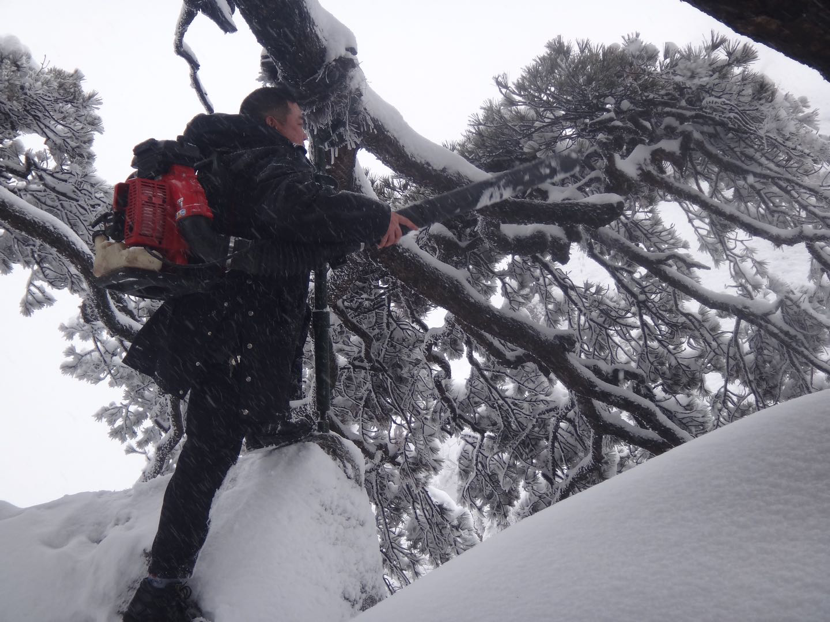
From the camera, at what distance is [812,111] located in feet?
15.6

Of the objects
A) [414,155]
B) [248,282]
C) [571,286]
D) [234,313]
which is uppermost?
[414,155]

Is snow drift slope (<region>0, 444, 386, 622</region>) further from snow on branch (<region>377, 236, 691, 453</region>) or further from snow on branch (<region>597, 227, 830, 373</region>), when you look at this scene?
snow on branch (<region>597, 227, 830, 373</region>)

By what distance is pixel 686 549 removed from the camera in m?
0.87

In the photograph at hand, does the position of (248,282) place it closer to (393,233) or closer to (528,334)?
(393,233)

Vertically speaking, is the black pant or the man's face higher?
the man's face

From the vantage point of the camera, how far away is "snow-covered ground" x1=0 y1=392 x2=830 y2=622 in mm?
779

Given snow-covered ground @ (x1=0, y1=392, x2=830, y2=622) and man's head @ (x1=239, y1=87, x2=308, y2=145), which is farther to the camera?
man's head @ (x1=239, y1=87, x2=308, y2=145)

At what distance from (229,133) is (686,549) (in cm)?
211

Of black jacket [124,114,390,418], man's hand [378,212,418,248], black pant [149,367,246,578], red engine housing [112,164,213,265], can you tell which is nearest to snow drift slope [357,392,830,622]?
black pant [149,367,246,578]

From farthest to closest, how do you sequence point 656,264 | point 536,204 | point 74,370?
point 74,370 < point 656,264 < point 536,204

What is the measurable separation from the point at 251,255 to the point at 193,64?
157 centimetres

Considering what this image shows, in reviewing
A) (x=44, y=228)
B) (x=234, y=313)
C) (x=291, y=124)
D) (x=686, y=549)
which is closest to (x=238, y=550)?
(x=234, y=313)

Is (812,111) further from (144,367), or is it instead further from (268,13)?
(144,367)

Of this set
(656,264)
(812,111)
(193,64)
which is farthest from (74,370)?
(812,111)
